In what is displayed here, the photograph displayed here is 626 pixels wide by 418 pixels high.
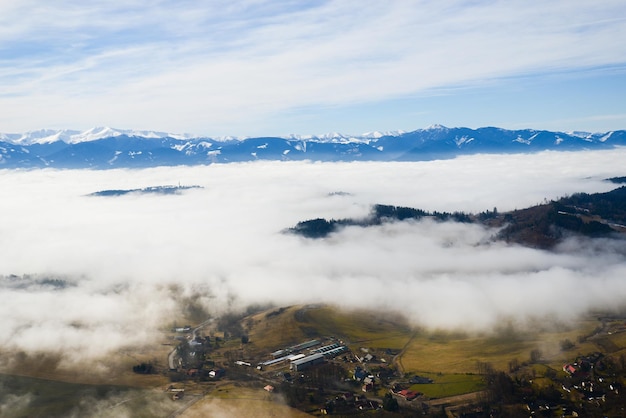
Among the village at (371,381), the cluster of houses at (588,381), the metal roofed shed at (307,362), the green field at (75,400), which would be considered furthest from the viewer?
the metal roofed shed at (307,362)

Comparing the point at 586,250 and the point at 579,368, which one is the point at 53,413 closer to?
the point at 579,368

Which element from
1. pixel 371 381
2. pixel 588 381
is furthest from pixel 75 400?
pixel 588 381

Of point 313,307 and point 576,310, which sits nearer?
point 576,310

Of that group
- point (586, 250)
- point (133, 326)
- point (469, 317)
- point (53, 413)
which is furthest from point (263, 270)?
point (586, 250)

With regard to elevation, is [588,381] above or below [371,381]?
above

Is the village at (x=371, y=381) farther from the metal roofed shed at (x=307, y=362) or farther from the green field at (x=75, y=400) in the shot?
the green field at (x=75, y=400)

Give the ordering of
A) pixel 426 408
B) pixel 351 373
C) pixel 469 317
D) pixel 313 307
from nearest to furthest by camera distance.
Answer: pixel 426 408, pixel 351 373, pixel 469 317, pixel 313 307

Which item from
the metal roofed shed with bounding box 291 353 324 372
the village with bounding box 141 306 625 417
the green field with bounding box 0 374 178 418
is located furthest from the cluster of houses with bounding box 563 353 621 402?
the green field with bounding box 0 374 178 418

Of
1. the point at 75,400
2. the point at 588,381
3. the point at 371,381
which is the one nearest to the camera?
the point at 588,381

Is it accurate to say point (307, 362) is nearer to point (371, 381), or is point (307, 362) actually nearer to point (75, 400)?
point (371, 381)

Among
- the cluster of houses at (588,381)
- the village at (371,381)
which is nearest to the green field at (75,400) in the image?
the village at (371,381)

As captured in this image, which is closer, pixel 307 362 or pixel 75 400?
pixel 75 400
